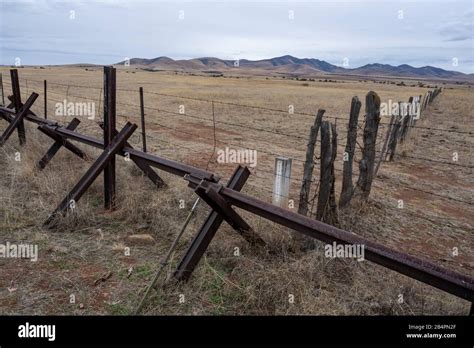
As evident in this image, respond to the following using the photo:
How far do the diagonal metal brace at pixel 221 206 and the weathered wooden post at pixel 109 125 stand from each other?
207cm

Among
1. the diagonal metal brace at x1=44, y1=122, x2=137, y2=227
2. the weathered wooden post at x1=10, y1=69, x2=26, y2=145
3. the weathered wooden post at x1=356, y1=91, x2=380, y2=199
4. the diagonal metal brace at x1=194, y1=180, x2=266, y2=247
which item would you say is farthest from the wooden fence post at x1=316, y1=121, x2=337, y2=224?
the weathered wooden post at x1=10, y1=69, x2=26, y2=145

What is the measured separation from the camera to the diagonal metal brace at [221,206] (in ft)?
11.4

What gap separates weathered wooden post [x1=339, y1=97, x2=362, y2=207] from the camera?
486 centimetres

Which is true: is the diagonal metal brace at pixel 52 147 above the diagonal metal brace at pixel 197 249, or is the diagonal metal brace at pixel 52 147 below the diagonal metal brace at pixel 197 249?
above

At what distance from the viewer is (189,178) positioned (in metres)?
3.76

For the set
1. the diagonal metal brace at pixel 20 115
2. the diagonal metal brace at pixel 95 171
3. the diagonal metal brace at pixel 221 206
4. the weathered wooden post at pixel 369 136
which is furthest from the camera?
the diagonal metal brace at pixel 20 115
